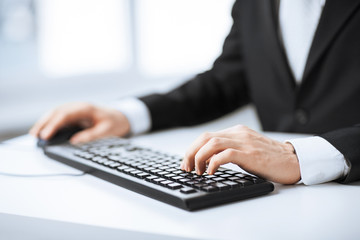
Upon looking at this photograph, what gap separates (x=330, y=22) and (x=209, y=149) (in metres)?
0.58

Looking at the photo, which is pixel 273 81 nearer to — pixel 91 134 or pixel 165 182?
pixel 91 134

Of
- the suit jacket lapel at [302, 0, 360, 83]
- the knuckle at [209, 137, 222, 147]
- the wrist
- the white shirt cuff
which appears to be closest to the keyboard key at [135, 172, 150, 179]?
the knuckle at [209, 137, 222, 147]

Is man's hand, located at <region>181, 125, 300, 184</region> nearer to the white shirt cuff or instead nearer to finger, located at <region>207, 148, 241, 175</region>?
finger, located at <region>207, 148, 241, 175</region>

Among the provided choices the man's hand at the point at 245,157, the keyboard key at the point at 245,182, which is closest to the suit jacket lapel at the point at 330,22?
the man's hand at the point at 245,157

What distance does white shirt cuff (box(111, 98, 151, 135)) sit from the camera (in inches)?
50.8

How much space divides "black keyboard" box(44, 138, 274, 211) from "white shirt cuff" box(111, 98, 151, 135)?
28 centimetres

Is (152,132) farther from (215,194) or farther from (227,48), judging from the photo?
(215,194)

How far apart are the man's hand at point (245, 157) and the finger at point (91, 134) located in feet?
1.44

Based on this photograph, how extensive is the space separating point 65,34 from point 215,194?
2.12m

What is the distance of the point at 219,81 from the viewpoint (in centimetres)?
155

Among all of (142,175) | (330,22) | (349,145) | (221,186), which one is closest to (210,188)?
(221,186)

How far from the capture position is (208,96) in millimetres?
1485

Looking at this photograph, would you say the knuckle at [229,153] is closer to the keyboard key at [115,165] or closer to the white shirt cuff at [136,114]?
the keyboard key at [115,165]

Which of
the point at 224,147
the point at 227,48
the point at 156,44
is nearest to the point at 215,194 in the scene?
the point at 224,147
